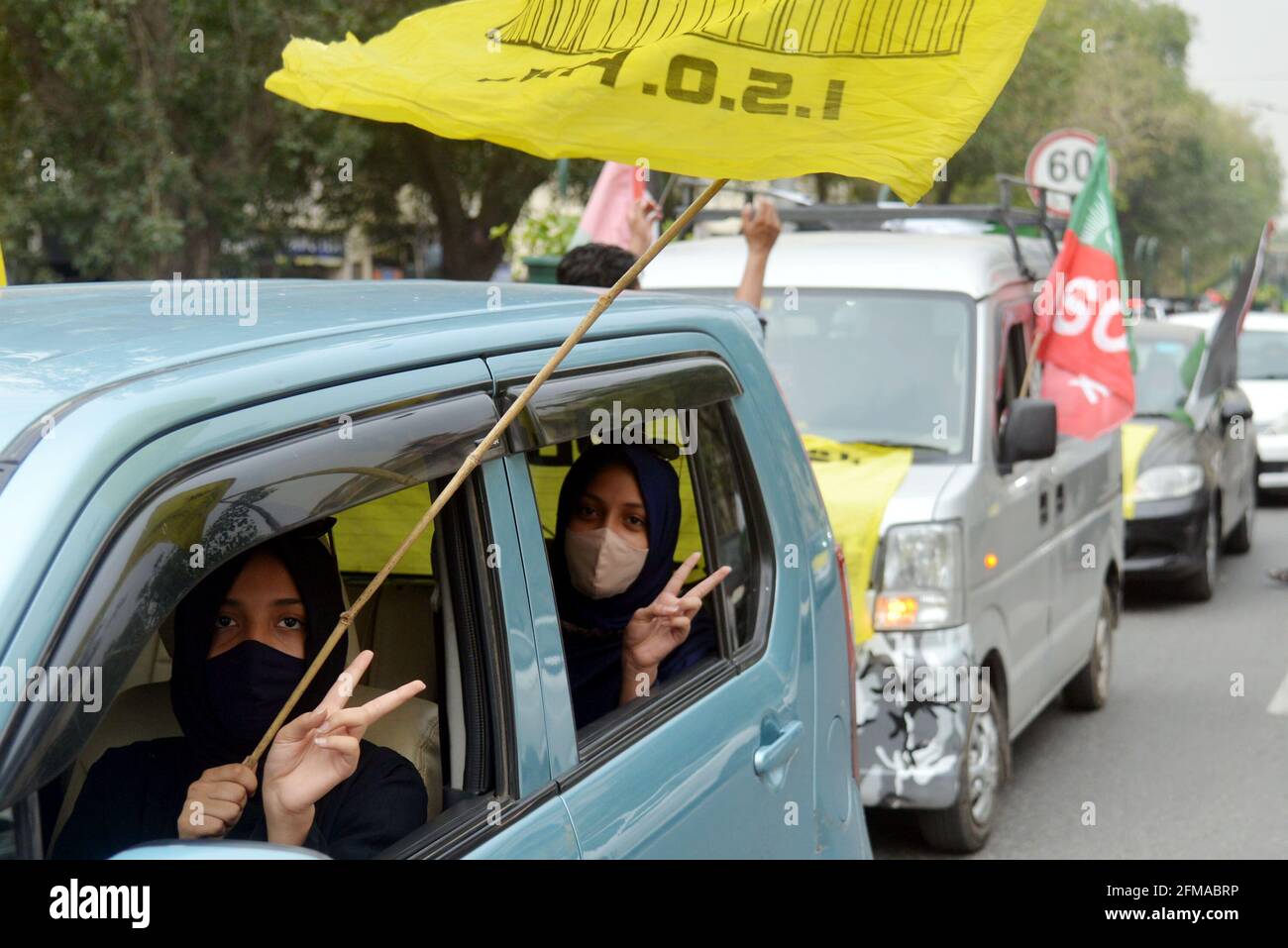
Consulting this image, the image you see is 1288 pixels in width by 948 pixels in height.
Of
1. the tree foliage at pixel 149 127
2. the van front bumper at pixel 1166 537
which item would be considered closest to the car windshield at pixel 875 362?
the van front bumper at pixel 1166 537

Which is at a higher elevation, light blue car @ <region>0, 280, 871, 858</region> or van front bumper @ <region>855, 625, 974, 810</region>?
light blue car @ <region>0, 280, 871, 858</region>

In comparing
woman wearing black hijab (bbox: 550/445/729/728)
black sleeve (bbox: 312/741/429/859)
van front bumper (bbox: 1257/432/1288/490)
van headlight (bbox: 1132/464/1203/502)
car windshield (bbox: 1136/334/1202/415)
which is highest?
woman wearing black hijab (bbox: 550/445/729/728)

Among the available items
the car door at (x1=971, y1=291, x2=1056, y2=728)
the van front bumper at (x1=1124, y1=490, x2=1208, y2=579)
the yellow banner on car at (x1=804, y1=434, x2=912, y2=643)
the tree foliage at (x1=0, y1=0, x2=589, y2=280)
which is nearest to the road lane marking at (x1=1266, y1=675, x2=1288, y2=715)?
the car door at (x1=971, y1=291, x2=1056, y2=728)

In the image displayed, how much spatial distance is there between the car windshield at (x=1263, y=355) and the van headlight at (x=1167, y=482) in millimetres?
7699

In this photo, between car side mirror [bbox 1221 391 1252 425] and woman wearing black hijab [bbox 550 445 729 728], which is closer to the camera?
woman wearing black hijab [bbox 550 445 729 728]

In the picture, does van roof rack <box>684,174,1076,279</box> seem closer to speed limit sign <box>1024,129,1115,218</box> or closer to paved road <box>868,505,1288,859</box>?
paved road <box>868,505,1288,859</box>

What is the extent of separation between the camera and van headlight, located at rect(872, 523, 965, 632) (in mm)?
5812

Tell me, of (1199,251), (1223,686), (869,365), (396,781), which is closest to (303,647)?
(396,781)

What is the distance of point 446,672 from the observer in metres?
2.36

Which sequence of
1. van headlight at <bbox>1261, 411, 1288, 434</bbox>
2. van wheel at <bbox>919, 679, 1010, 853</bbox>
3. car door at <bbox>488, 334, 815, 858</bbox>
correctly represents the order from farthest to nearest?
van headlight at <bbox>1261, 411, 1288, 434</bbox>
van wheel at <bbox>919, 679, 1010, 853</bbox>
car door at <bbox>488, 334, 815, 858</bbox>

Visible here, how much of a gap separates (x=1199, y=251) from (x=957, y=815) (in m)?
77.7

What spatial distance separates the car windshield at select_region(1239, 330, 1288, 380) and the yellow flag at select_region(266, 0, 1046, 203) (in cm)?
1712

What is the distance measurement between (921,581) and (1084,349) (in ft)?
7.32

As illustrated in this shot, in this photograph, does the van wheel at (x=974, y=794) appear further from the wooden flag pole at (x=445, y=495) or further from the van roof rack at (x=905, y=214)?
the wooden flag pole at (x=445, y=495)
